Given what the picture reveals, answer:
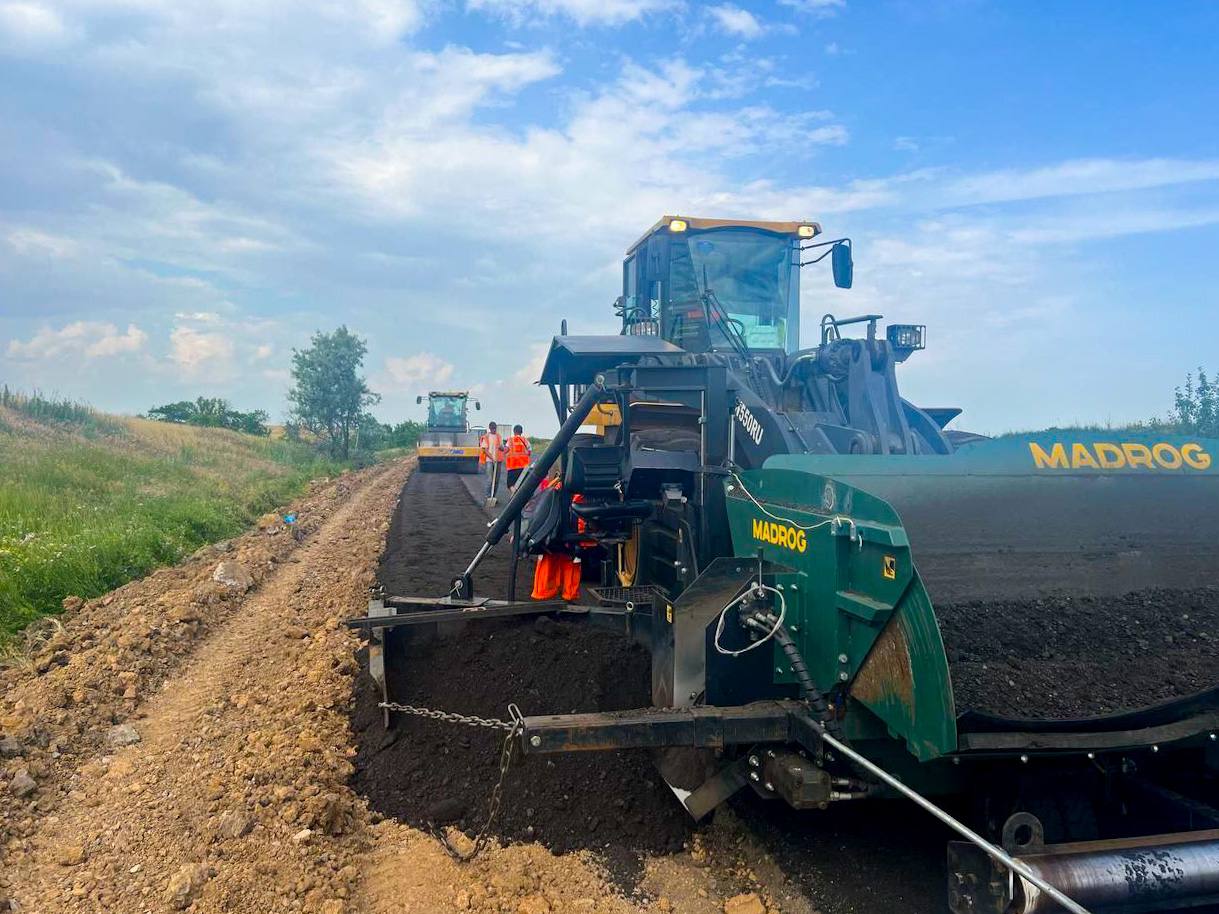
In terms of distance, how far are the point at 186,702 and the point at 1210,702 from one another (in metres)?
5.74

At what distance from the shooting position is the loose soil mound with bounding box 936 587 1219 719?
3184mm

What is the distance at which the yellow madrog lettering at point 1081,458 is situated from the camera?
13.4 ft

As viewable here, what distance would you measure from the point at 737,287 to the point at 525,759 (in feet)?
14.1

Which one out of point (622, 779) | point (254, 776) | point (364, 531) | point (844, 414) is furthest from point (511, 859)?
point (364, 531)

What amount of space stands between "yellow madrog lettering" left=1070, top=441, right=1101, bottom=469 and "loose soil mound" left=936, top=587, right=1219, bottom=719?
591mm

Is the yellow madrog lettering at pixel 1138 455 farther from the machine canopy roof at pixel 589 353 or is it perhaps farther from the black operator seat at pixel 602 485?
the black operator seat at pixel 602 485

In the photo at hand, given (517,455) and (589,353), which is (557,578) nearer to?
(589,353)

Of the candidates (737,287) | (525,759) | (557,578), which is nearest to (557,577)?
(557,578)

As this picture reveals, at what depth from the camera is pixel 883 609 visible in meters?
2.99

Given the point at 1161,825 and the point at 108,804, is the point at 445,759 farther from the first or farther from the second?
the point at 1161,825

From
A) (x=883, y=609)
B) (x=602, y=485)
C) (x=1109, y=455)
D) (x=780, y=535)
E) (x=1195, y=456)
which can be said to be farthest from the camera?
(x=602, y=485)

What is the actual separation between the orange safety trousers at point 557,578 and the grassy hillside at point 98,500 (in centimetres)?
436

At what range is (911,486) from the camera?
385 centimetres

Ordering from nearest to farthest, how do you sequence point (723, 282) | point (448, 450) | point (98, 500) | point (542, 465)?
point (542, 465), point (723, 282), point (98, 500), point (448, 450)
